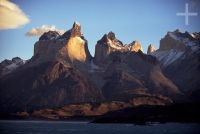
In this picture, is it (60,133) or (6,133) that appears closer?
(6,133)

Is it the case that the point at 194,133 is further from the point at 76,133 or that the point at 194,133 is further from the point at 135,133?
the point at 76,133

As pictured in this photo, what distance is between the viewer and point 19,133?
6880 inches

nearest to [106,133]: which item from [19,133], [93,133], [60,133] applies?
[93,133]

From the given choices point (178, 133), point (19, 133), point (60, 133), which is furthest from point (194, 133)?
point (19, 133)

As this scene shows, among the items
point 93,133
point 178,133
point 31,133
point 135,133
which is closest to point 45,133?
point 31,133

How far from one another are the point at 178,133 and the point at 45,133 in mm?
45521

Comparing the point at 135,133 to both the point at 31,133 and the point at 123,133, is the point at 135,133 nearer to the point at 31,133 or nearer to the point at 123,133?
the point at 123,133

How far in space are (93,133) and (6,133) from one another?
99.2ft

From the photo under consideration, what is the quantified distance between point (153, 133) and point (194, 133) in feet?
45.7

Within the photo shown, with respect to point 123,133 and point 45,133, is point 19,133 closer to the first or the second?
point 45,133

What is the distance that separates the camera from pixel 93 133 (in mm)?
180375

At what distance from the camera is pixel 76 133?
592 ft

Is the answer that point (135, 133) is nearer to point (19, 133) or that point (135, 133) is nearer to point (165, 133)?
point (165, 133)

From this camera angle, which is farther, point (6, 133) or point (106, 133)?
point (106, 133)
